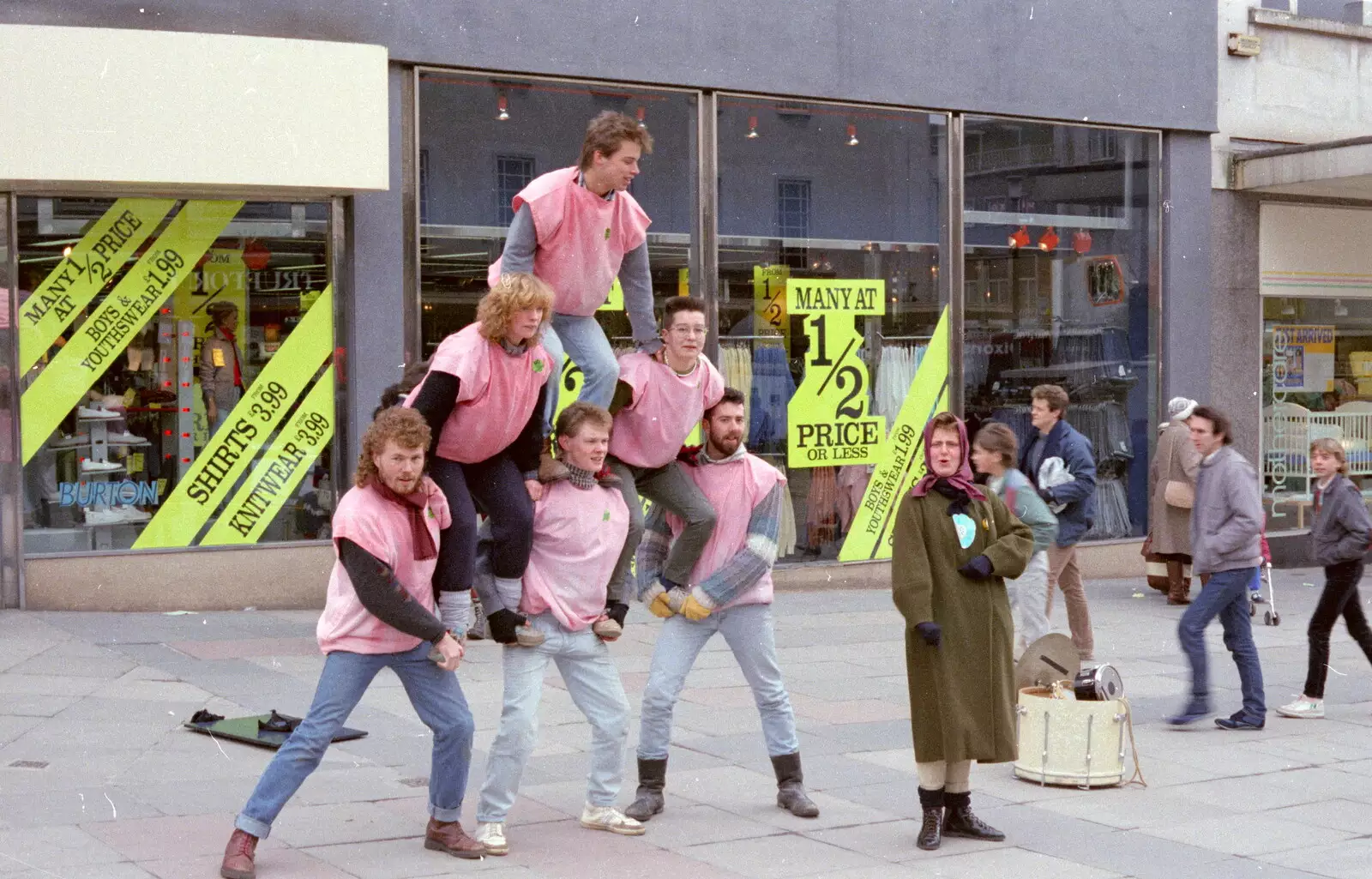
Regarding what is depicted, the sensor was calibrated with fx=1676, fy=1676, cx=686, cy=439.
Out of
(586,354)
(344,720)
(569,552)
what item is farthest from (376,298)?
(344,720)

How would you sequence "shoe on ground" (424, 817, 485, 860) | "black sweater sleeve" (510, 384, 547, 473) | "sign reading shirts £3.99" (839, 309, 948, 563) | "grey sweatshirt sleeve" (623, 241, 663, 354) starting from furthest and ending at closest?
"sign reading shirts £3.99" (839, 309, 948, 563), "grey sweatshirt sleeve" (623, 241, 663, 354), "black sweater sleeve" (510, 384, 547, 473), "shoe on ground" (424, 817, 485, 860)

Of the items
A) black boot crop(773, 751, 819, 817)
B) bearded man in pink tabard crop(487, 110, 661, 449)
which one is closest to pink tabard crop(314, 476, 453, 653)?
bearded man in pink tabard crop(487, 110, 661, 449)

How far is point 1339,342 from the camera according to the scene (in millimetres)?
17375

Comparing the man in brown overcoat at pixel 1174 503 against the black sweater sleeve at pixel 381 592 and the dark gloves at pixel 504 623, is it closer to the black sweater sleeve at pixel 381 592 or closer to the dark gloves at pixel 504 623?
the dark gloves at pixel 504 623

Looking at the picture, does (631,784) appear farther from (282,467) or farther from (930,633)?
(282,467)

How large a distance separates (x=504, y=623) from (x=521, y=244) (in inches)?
56.1

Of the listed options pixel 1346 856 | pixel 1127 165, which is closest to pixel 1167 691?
pixel 1346 856

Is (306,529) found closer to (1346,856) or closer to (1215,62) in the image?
(1346,856)

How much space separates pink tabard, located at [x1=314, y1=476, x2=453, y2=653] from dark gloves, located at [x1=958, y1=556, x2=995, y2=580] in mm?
2053

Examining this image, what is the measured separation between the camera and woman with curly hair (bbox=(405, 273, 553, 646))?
5.95 meters

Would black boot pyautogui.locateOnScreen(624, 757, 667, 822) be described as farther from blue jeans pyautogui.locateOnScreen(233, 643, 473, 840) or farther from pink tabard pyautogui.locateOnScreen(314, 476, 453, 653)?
pink tabard pyautogui.locateOnScreen(314, 476, 453, 653)

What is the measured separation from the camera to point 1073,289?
51.9ft

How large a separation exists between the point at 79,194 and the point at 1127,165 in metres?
9.54

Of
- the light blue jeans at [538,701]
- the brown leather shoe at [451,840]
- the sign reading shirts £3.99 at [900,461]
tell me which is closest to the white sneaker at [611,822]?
the light blue jeans at [538,701]
